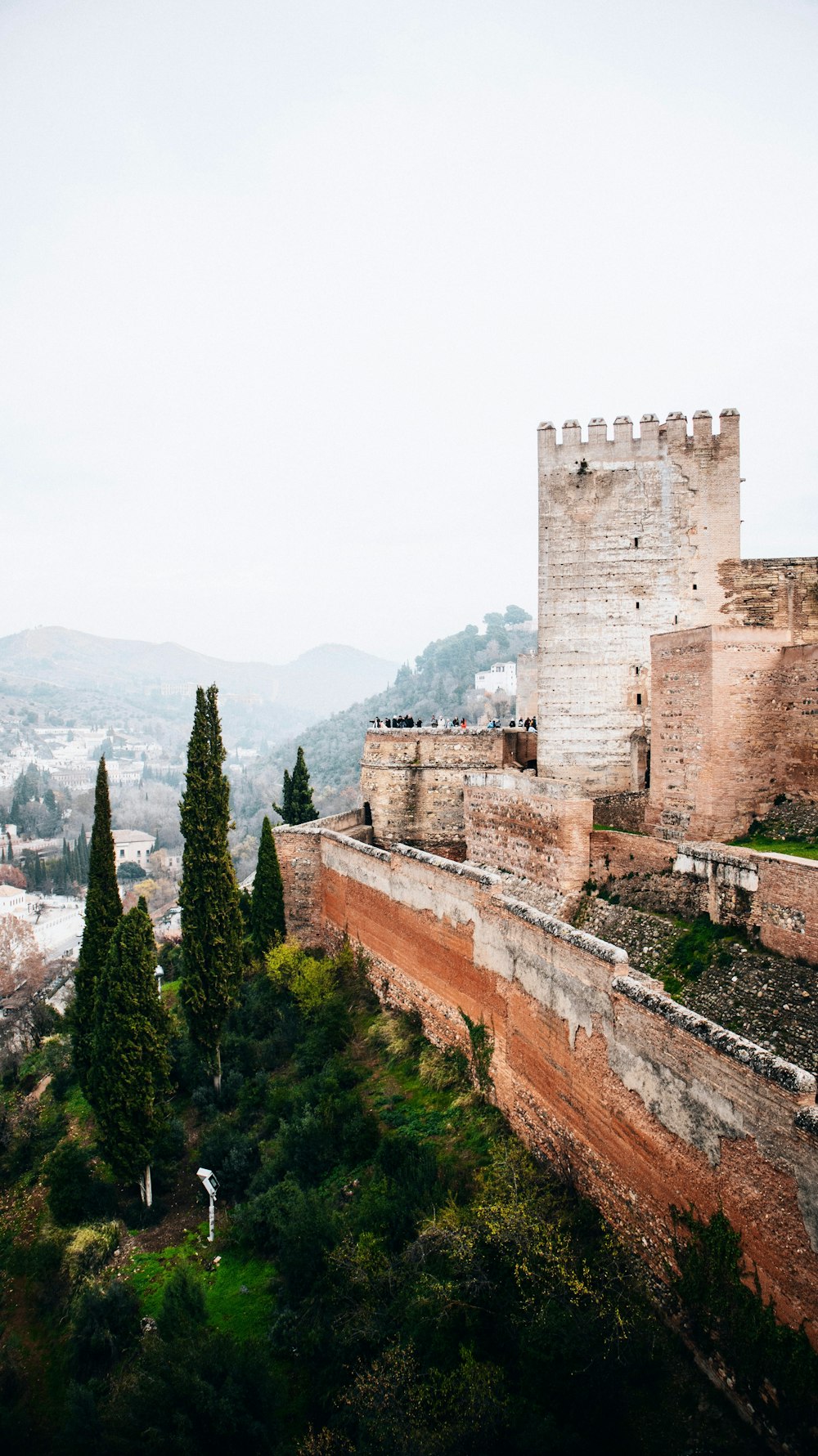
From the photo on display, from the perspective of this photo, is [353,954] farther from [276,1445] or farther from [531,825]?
[276,1445]

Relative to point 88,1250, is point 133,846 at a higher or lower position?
lower

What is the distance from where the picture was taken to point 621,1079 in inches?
322

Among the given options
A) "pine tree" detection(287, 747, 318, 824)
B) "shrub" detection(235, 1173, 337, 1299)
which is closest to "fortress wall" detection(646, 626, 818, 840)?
"shrub" detection(235, 1173, 337, 1299)

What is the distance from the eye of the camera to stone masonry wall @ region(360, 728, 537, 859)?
→ 20.1 meters

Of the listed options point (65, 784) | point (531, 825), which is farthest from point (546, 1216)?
point (65, 784)

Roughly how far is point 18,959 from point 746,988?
43803 mm

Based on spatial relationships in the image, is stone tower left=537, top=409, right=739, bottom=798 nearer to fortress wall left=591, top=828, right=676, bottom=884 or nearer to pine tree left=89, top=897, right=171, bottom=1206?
fortress wall left=591, top=828, right=676, bottom=884

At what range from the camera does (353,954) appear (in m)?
17.2

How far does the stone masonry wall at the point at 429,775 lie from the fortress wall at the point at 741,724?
23.8ft

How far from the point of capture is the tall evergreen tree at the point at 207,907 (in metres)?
16.6

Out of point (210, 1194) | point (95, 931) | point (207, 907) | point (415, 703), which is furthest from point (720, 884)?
point (415, 703)

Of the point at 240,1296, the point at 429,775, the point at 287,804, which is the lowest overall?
the point at 240,1296

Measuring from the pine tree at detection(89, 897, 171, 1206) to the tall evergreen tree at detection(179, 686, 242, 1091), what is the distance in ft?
6.72

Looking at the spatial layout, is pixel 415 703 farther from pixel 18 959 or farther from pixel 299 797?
pixel 299 797
